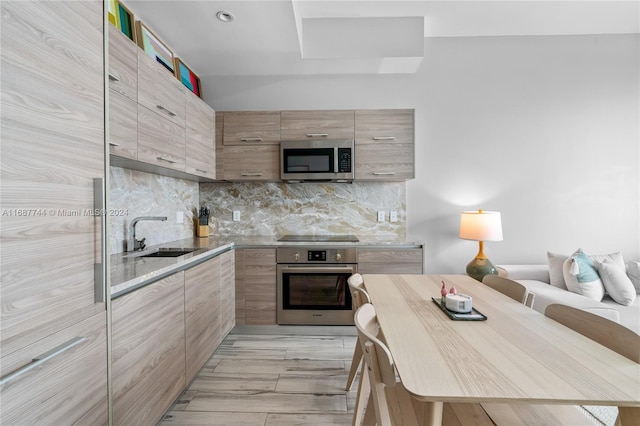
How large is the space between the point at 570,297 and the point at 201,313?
2.83 meters

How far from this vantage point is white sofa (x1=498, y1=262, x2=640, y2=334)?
2.25m

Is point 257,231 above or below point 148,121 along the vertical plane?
below

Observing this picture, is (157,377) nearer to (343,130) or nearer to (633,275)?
(343,130)

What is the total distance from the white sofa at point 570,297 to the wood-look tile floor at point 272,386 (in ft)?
5.41

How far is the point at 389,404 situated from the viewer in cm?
117

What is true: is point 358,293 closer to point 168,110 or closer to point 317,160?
point 317,160

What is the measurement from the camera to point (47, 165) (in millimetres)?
925

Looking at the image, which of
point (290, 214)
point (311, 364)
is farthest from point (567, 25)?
point (311, 364)

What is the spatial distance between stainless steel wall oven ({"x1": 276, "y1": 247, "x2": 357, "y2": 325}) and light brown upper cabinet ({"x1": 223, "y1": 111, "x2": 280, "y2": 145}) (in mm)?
1145

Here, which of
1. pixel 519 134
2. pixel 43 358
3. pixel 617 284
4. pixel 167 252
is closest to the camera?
pixel 43 358

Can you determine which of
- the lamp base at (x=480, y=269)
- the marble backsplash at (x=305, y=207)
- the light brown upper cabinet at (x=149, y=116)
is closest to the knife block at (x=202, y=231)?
the marble backsplash at (x=305, y=207)

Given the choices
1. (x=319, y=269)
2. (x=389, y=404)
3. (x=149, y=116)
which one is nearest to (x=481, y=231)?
(x=319, y=269)

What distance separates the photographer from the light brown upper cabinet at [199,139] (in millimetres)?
2525

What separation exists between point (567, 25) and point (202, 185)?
4249 millimetres
